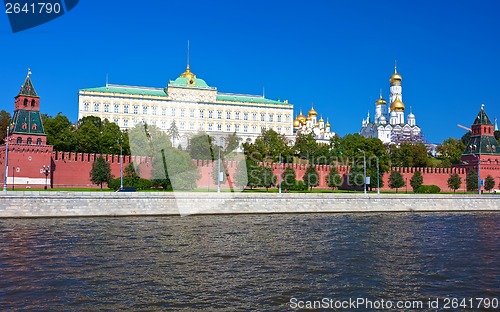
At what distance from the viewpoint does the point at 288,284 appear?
14.4m

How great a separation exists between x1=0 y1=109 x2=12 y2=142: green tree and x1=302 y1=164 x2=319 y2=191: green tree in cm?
3330

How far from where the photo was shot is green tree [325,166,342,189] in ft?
186

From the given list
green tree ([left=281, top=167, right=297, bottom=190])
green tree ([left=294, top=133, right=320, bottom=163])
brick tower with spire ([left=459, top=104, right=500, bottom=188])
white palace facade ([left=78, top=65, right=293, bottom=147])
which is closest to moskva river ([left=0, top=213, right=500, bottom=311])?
green tree ([left=281, top=167, right=297, bottom=190])

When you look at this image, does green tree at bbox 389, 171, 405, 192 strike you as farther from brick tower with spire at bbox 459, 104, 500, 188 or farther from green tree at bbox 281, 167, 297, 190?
green tree at bbox 281, 167, 297, 190

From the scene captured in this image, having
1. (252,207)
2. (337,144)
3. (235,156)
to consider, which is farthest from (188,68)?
(252,207)

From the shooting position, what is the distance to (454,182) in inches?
2328

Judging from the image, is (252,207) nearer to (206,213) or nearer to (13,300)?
(206,213)

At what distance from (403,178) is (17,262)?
164 feet

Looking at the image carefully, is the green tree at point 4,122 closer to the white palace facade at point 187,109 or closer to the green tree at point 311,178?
the white palace facade at point 187,109

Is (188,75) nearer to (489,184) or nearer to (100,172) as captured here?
(100,172)

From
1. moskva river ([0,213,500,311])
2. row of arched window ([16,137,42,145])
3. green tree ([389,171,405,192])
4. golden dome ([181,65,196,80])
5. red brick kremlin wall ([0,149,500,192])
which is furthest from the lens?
golden dome ([181,65,196,80])

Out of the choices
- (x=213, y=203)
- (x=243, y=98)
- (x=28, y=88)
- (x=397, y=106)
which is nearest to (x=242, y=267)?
(x=213, y=203)

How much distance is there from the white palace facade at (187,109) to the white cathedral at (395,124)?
2344cm

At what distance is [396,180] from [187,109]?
49.6 meters
